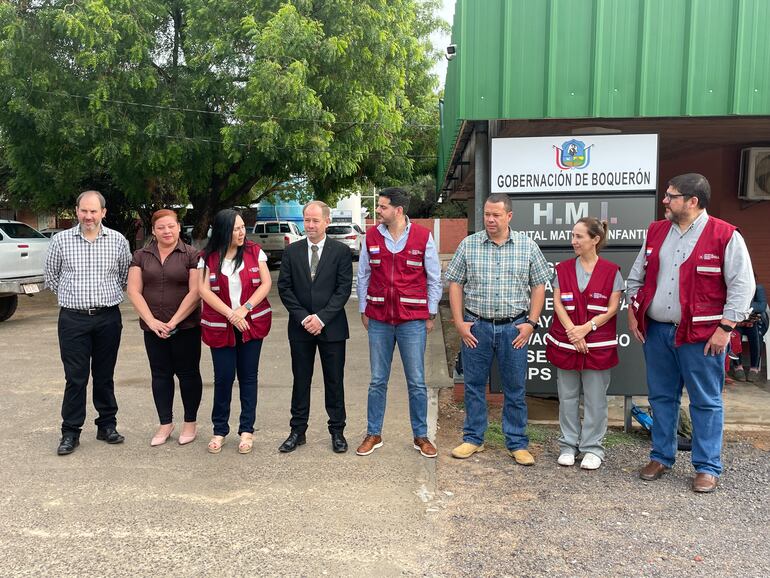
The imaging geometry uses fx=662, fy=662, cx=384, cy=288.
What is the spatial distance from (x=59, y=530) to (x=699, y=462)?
364 cm

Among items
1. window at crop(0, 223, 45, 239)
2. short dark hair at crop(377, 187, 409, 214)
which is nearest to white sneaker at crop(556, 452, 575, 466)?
short dark hair at crop(377, 187, 409, 214)

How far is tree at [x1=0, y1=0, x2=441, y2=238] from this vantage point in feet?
38.3

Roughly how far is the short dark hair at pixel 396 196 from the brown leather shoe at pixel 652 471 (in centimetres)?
227

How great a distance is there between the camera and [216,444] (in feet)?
15.0

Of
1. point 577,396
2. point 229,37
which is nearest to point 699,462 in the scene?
point 577,396

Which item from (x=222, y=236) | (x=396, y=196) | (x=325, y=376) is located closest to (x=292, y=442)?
(x=325, y=376)

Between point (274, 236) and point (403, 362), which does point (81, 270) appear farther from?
point (274, 236)

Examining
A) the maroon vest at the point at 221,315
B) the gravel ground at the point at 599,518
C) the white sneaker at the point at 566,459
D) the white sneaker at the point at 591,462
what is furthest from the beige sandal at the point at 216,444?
the white sneaker at the point at 591,462

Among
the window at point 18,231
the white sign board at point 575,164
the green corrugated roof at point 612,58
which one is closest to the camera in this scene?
the green corrugated roof at point 612,58

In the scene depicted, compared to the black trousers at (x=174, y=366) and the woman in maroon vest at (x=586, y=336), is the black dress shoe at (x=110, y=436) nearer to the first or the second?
the black trousers at (x=174, y=366)

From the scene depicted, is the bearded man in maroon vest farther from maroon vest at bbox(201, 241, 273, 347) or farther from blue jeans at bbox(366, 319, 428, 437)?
maroon vest at bbox(201, 241, 273, 347)

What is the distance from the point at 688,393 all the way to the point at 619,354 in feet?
3.88

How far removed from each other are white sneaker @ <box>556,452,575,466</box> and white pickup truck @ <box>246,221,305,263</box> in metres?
18.0

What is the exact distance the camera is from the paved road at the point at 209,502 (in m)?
3.16
